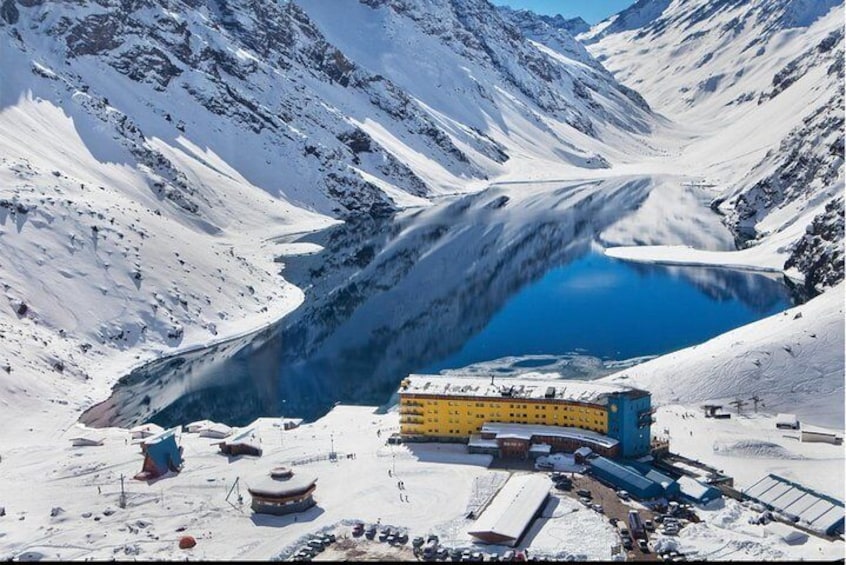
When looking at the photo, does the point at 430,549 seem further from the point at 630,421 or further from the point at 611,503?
the point at 630,421

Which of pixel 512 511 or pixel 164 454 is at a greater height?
pixel 164 454

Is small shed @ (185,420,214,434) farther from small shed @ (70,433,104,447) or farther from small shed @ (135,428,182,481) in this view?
small shed @ (135,428,182,481)

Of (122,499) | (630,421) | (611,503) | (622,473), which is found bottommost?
(122,499)

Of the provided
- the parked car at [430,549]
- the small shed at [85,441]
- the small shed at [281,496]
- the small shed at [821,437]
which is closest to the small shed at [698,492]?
the small shed at [821,437]

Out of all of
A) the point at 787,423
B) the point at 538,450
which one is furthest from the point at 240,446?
the point at 787,423

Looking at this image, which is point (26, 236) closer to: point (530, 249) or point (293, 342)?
point (293, 342)

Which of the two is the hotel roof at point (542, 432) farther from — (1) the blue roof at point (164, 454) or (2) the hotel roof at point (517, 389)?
(1) the blue roof at point (164, 454)

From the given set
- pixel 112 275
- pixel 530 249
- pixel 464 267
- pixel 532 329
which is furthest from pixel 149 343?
pixel 530 249
